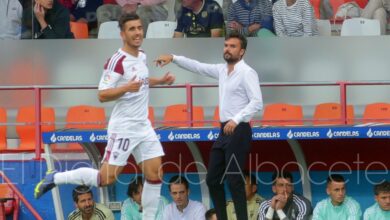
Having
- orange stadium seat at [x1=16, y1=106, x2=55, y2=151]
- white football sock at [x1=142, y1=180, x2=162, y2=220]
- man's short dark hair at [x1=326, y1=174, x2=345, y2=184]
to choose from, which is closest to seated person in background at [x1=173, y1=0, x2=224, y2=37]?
orange stadium seat at [x1=16, y1=106, x2=55, y2=151]

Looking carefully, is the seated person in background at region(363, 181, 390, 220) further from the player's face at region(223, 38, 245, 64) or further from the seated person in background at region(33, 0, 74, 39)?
the seated person in background at region(33, 0, 74, 39)

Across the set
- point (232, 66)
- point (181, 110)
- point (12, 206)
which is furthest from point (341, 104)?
point (12, 206)

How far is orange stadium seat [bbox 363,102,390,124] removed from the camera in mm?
15798

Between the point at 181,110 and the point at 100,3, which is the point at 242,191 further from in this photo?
the point at 100,3

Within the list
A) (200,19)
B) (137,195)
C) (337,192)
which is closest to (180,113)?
(200,19)

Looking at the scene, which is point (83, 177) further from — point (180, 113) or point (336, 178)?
point (180, 113)

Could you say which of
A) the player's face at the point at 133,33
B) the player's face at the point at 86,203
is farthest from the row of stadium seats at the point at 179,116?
the player's face at the point at 133,33

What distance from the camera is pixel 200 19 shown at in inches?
677

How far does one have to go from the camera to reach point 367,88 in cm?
1702

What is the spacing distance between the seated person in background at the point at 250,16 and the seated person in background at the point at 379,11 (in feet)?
4.39

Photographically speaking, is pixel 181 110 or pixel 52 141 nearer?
pixel 52 141

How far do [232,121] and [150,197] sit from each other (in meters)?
1.08

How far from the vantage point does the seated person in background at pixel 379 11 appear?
1739cm

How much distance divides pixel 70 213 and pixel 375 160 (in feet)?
12.4
